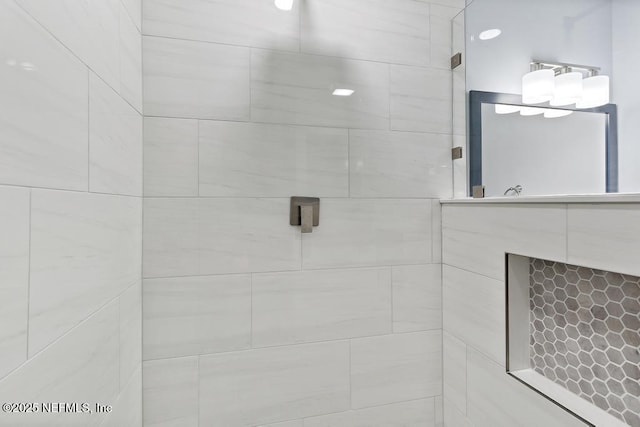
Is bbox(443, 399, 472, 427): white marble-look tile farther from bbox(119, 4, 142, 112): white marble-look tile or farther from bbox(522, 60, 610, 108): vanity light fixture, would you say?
bbox(119, 4, 142, 112): white marble-look tile

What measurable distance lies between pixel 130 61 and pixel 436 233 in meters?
1.30

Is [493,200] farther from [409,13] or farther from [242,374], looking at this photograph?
[242,374]

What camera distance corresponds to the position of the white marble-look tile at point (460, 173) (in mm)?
1459

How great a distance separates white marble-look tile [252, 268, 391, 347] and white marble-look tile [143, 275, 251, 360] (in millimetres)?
59

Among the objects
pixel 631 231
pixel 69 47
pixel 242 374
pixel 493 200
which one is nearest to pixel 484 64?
pixel 493 200

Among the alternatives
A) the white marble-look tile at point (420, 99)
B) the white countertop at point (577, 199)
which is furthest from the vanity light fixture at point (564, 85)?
the white marble-look tile at point (420, 99)

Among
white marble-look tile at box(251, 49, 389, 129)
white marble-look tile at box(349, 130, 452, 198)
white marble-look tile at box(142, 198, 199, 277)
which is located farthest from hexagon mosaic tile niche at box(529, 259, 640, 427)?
white marble-look tile at box(142, 198, 199, 277)

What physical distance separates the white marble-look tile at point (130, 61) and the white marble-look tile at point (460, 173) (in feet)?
4.13

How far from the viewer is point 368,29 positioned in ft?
4.52

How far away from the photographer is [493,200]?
1.14 meters

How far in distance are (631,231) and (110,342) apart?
4.15ft

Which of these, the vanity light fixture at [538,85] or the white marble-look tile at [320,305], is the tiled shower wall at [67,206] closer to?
the white marble-look tile at [320,305]

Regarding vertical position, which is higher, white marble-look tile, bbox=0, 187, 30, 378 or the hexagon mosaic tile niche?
white marble-look tile, bbox=0, 187, 30, 378

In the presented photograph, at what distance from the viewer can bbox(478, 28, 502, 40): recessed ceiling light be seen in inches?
50.4
